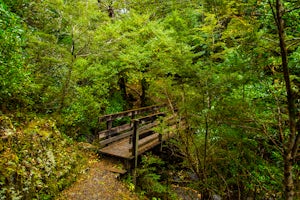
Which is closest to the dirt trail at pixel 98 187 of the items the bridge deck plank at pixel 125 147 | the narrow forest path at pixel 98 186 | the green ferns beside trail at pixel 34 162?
the narrow forest path at pixel 98 186

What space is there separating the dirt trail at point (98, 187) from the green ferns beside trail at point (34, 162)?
250 millimetres

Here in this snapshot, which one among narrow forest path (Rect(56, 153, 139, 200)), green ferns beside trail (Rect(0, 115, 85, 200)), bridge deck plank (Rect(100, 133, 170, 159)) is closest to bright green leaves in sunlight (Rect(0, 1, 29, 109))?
green ferns beside trail (Rect(0, 115, 85, 200))

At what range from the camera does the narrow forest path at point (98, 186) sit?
518 centimetres

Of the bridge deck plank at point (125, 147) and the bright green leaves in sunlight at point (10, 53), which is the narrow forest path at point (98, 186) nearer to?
the bridge deck plank at point (125, 147)

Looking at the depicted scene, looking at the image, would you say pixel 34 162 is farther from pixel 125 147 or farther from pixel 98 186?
pixel 125 147

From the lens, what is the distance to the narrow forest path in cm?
518

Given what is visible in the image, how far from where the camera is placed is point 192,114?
14.8ft

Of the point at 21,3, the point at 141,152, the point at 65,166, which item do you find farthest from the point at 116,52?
the point at 65,166

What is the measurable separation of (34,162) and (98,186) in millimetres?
1719

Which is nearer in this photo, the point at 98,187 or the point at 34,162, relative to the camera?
the point at 34,162

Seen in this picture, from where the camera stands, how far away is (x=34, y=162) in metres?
4.72

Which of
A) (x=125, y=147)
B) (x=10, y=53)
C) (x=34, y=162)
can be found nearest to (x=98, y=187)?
(x=34, y=162)

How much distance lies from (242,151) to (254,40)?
2.26 metres

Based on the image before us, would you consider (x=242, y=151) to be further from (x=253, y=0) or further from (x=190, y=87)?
(x=253, y=0)
